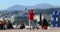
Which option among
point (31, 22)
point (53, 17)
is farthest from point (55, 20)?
point (31, 22)

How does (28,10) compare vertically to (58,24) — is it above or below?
above

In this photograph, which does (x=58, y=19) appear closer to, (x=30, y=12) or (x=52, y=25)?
(x=52, y=25)

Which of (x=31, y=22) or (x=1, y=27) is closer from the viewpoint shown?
(x=31, y=22)

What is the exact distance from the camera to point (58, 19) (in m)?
25.1

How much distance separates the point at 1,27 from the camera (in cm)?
2770

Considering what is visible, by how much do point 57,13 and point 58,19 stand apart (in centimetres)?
58

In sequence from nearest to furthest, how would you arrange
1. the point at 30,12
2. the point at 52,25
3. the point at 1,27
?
the point at 30,12 < the point at 52,25 < the point at 1,27

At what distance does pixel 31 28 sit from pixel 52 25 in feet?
7.17

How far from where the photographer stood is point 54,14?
25391 millimetres

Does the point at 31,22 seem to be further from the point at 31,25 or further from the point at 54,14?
the point at 54,14

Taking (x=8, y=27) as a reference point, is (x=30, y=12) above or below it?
above

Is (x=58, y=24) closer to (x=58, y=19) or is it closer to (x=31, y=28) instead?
(x=58, y=19)

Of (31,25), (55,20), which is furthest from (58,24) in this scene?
(31,25)

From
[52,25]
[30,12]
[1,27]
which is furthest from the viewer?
[1,27]
